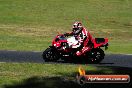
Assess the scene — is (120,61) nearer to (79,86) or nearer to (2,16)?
(79,86)

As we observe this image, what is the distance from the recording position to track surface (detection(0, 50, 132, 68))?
19469 mm

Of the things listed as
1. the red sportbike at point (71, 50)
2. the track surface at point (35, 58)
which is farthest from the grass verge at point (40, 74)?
the track surface at point (35, 58)

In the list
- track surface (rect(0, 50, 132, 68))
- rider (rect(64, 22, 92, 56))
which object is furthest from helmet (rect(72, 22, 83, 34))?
track surface (rect(0, 50, 132, 68))

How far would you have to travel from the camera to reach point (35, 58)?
66.6 feet

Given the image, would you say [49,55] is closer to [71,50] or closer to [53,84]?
[71,50]

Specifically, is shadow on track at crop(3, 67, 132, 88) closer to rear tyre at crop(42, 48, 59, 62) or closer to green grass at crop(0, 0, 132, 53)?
rear tyre at crop(42, 48, 59, 62)

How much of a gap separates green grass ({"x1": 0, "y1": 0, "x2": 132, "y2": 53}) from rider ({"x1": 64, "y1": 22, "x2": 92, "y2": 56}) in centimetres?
798

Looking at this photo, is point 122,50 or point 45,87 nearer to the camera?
point 45,87

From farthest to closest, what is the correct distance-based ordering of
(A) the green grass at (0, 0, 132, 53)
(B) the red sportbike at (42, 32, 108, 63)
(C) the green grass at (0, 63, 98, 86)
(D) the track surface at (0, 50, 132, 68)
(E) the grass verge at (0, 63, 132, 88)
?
(A) the green grass at (0, 0, 132, 53)
(D) the track surface at (0, 50, 132, 68)
(B) the red sportbike at (42, 32, 108, 63)
(C) the green grass at (0, 63, 98, 86)
(E) the grass verge at (0, 63, 132, 88)

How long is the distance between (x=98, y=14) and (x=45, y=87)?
32878 mm

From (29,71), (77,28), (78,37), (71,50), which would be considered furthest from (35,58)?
(29,71)

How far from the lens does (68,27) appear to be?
127ft

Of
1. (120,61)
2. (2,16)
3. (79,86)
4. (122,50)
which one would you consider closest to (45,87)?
(79,86)

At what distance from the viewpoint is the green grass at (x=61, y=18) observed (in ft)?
112
